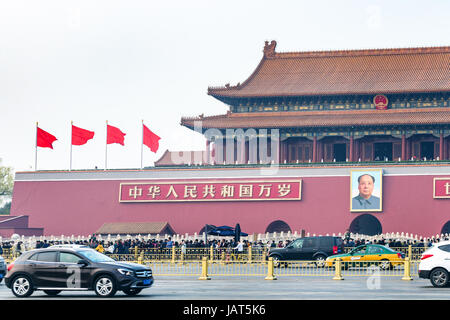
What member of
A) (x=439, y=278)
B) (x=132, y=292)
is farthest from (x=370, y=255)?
(x=132, y=292)

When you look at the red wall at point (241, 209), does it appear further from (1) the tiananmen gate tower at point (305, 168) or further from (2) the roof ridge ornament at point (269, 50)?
(2) the roof ridge ornament at point (269, 50)

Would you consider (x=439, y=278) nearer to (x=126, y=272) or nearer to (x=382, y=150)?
(x=126, y=272)

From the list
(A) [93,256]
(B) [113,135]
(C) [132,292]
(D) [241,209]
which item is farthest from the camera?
(B) [113,135]

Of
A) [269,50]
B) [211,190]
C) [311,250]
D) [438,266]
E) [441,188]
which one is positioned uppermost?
[269,50]

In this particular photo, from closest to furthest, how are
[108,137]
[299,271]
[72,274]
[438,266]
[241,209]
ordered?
[72,274]
[438,266]
[299,271]
[241,209]
[108,137]

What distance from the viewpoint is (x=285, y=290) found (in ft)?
77.5

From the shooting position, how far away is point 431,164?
4825 cm

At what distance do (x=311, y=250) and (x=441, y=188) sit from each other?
14792 mm

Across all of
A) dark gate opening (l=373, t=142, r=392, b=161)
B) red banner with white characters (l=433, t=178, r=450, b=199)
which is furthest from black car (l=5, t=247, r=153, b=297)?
dark gate opening (l=373, t=142, r=392, b=161)

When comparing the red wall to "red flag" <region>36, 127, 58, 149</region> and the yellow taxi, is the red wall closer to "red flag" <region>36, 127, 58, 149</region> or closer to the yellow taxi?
"red flag" <region>36, 127, 58, 149</region>

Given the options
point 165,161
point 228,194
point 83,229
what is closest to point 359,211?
point 228,194

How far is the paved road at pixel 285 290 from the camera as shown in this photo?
843 inches

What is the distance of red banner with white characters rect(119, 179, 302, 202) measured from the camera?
5016 centimetres

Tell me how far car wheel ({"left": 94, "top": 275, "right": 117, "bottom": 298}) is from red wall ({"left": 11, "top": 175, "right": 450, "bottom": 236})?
92.2 feet
